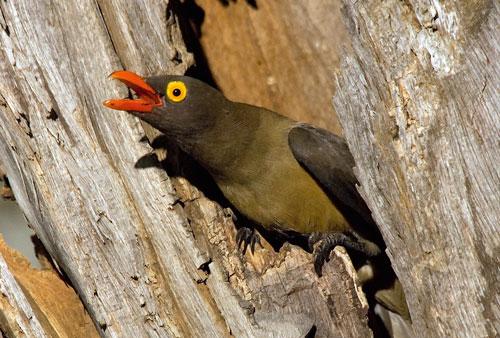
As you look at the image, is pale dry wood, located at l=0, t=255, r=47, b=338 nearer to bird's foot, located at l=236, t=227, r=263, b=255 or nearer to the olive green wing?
bird's foot, located at l=236, t=227, r=263, b=255

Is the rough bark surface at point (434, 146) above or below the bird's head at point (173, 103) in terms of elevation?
below

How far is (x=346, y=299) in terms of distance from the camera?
5688mm

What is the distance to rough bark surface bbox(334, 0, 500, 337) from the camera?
4.81 m

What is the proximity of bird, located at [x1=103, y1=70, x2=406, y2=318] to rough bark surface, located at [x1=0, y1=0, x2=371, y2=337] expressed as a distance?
47cm

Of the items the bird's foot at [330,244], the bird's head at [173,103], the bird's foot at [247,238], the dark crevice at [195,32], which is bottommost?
the bird's foot at [330,244]

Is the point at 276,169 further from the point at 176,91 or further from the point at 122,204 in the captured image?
the point at 122,204

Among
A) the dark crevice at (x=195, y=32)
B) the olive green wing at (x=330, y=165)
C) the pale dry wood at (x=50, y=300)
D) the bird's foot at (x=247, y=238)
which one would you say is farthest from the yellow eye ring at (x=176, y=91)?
the pale dry wood at (x=50, y=300)

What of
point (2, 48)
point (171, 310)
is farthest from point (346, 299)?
point (2, 48)

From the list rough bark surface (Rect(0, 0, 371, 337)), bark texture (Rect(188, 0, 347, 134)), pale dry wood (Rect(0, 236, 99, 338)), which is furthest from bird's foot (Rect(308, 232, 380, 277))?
pale dry wood (Rect(0, 236, 99, 338))

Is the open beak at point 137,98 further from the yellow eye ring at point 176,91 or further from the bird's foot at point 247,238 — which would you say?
the bird's foot at point 247,238

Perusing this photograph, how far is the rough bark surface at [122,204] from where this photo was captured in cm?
578

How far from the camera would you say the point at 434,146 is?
4898mm

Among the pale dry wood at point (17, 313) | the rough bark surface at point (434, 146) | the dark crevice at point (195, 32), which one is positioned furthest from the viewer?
the dark crevice at point (195, 32)

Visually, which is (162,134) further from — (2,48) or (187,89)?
(2,48)
